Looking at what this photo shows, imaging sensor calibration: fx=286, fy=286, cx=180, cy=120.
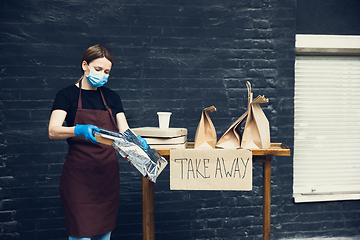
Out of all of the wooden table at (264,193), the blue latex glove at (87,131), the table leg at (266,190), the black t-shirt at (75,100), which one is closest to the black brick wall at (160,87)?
the black t-shirt at (75,100)

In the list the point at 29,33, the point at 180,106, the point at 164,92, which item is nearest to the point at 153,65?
the point at 164,92

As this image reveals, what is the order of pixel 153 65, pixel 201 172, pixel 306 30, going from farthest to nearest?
Answer: pixel 306 30 → pixel 153 65 → pixel 201 172

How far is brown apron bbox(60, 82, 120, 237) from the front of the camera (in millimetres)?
1824

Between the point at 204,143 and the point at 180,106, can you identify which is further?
the point at 180,106

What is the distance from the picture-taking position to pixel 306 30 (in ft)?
10.6

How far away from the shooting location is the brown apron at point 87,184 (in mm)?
1824

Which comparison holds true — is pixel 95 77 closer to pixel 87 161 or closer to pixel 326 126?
pixel 87 161

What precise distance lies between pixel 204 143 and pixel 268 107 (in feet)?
4.93

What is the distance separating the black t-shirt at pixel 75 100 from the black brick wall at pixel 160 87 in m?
0.95

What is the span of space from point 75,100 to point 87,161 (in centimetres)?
41

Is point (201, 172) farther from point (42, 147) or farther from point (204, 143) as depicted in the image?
point (42, 147)

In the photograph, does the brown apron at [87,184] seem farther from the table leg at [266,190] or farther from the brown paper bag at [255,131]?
the table leg at [266,190]

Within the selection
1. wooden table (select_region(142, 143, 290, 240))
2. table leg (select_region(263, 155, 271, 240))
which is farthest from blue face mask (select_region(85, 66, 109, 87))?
table leg (select_region(263, 155, 271, 240))

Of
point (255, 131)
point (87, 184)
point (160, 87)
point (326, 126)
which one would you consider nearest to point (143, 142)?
point (87, 184)
